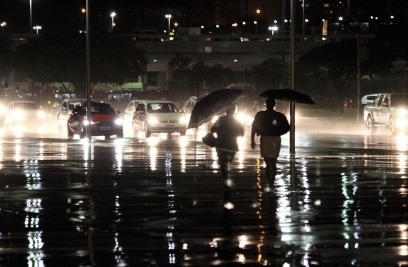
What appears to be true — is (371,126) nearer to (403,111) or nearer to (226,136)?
(403,111)

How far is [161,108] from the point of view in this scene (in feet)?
167

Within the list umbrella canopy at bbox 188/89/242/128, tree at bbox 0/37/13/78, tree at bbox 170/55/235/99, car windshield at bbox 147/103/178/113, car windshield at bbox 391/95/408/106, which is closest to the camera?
umbrella canopy at bbox 188/89/242/128

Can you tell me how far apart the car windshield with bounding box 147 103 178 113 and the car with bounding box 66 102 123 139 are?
7.56ft

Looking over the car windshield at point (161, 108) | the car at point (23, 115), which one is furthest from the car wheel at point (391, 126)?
the car at point (23, 115)

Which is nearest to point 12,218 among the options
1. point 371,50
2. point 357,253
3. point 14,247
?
point 14,247

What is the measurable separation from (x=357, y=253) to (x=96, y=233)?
12.5ft

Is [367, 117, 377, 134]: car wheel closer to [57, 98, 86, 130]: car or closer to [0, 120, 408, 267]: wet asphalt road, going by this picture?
[57, 98, 86, 130]: car

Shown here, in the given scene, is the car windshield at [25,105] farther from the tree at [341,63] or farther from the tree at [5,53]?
the tree at [5,53]

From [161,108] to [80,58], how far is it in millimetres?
47162

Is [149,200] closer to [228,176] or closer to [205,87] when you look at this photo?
[228,176]

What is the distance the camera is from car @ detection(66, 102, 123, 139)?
4825 centimetres

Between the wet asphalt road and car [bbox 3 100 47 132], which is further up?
car [bbox 3 100 47 132]

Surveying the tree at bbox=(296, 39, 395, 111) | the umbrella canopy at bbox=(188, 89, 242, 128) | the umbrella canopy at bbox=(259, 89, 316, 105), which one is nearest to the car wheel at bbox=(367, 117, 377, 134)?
the umbrella canopy at bbox=(259, 89, 316, 105)

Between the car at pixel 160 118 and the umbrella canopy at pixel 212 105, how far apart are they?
95.7 feet
